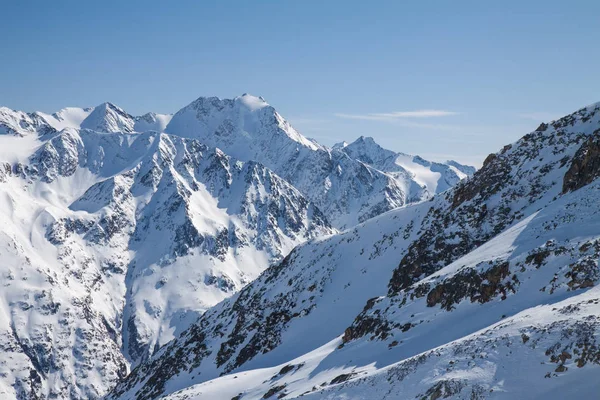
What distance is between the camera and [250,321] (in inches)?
2798

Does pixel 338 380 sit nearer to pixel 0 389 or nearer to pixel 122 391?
pixel 122 391

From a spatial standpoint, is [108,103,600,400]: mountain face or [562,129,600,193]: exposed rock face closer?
[108,103,600,400]: mountain face

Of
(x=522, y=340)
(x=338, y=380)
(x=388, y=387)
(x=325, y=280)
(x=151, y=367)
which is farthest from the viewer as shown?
(x=151, y=367)

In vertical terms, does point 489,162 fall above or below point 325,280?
above

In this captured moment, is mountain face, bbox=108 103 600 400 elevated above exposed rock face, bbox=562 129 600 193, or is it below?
below

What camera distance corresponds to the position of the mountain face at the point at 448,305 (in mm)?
18391

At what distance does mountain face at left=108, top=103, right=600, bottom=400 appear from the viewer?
18391mm

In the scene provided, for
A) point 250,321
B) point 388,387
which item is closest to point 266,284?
point 250,321

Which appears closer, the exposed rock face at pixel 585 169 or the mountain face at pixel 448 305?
the mountain face at pixel 448 305

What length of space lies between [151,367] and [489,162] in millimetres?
66288

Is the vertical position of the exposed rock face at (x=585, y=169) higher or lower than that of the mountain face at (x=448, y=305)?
higher

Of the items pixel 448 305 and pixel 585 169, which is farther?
pixel 585 169

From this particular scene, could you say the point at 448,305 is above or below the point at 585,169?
below

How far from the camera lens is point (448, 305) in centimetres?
3033
